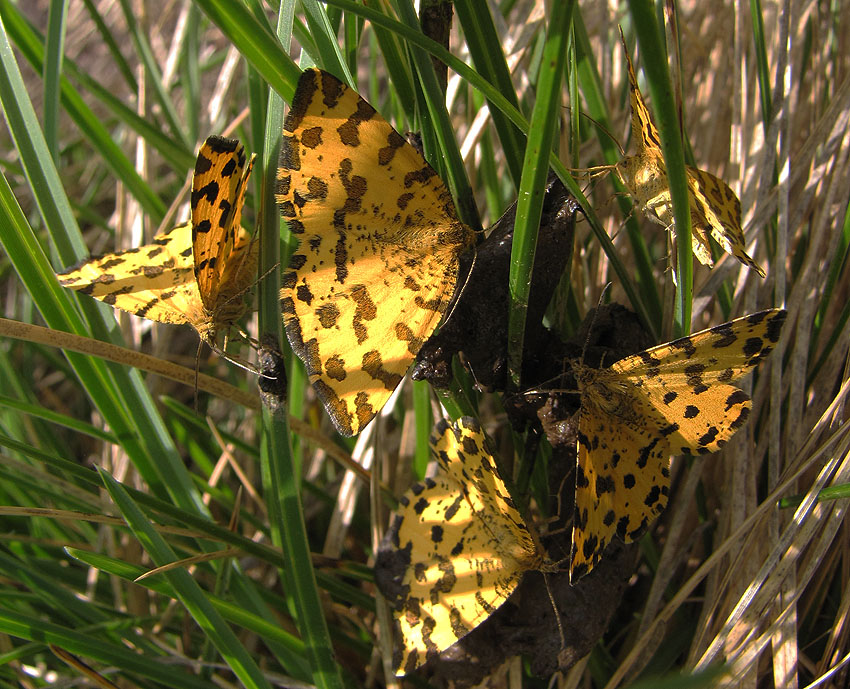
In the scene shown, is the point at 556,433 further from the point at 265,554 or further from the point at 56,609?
the point at 56,609

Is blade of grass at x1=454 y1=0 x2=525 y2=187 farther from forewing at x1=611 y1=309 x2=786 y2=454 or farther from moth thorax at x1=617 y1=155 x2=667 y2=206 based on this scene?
forewing at x1=611 y1=309 x2=786 y2=454

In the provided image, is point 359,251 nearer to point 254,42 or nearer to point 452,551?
point 254,42

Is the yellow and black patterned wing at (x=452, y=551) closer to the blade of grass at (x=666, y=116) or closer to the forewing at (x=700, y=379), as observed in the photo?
the forewing at (x=700, y=379)

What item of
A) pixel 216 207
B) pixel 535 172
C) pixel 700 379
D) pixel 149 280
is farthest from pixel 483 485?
pixel 149 280

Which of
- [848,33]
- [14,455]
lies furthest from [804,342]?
[14,455]

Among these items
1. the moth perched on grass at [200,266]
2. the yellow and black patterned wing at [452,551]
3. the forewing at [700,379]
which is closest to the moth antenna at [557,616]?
the yellow and black patterned wing at [452,551]

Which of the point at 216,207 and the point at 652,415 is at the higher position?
the point at 216,207

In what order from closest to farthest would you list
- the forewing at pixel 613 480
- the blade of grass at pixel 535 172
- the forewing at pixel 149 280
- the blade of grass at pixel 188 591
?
1. the blade of grass at pixel 535 172
2. the forewing at pixel 613 480
3. the blade of grass at pixel 188 591
4. the forewing at pixel 149 280
